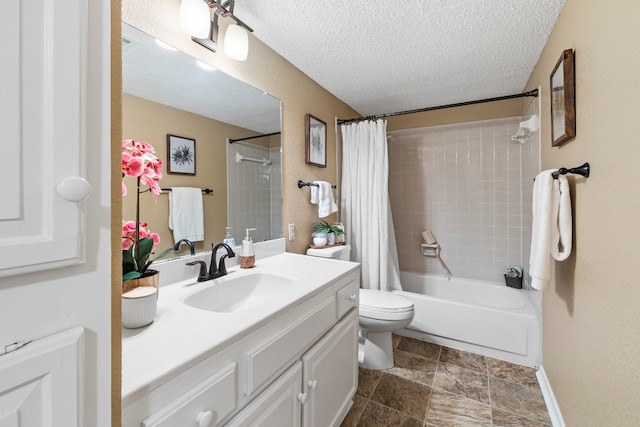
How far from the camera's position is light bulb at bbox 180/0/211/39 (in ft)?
3.73

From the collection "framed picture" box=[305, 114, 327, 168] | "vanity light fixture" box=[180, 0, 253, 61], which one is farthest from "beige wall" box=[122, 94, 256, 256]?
"framed picture" box=[305, 114, 327, 168]

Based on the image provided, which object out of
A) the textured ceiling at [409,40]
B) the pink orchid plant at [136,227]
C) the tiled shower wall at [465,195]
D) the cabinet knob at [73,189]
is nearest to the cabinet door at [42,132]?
the cabinet knob at [73,189]

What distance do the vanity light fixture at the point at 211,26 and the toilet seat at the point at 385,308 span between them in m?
1.67

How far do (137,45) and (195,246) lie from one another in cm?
85

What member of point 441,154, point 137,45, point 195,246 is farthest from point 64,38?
point 441,154

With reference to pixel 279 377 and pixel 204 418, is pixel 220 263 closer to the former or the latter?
pixel 279 377

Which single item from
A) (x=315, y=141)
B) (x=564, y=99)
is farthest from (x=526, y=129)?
(x=315, y=141)

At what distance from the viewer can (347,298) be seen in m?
1.37

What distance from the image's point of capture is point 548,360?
1670 mm

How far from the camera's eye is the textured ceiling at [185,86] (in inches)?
41.6

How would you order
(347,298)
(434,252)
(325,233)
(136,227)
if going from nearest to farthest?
(136,227)
(347,298)
(325,233)
(434,252)

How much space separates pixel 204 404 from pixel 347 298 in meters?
0.83

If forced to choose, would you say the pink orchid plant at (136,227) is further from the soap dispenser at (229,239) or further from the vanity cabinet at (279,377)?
the soap dispenser at (229,239)

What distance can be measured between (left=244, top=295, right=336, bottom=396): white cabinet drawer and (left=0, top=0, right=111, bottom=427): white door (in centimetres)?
43
